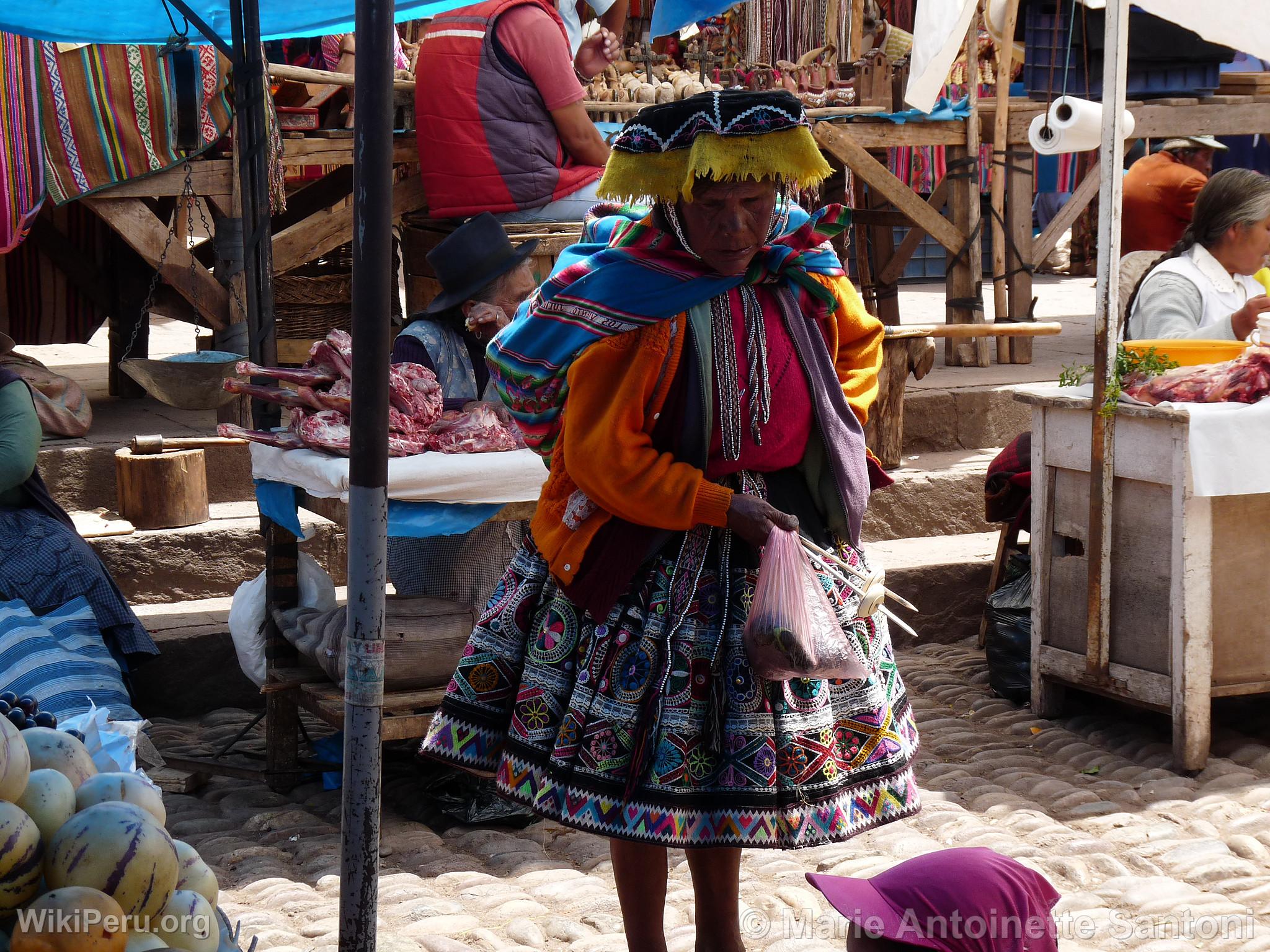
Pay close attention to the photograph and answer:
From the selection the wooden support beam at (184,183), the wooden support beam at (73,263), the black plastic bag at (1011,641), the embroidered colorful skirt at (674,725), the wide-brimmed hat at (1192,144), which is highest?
the wide-brimmed hat at (1192,144)

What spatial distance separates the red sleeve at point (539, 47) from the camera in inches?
247

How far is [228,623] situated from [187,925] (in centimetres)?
363

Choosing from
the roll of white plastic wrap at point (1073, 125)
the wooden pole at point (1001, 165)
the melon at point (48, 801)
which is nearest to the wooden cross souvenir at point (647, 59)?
the wooden pole at point (1001, 165)

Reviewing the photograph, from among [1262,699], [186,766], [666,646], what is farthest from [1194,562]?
[186,766]

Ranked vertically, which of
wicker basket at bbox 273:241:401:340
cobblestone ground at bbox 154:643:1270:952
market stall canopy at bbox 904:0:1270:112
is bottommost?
cobblestone ground at bbox 154:643:1270:952

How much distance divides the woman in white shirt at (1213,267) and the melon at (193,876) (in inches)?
172

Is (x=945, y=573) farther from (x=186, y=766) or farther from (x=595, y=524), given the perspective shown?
(x=595, y=524)

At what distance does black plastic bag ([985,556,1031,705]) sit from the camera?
5.28 meters

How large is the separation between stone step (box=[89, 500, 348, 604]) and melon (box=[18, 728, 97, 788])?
12.3 feet

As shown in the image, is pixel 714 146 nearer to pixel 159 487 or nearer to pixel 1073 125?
pixel 159 487

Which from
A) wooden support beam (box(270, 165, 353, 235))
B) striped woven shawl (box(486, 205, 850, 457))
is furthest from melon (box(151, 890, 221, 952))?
wooden support beam (box(270, 165, 353, 235))

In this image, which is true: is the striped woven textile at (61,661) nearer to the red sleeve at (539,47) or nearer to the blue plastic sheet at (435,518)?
the blue plastic sheet at (435,518)

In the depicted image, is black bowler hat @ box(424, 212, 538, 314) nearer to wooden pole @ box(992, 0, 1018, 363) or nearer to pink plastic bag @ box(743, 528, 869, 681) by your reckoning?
pink plastic bag @ box(743, 528, 869, 681)

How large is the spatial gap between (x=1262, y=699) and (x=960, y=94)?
22.9 feet
